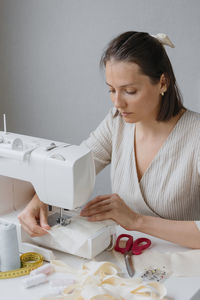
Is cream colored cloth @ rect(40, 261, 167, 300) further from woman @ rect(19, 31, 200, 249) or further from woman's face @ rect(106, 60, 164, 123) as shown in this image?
woman's face @ rect(106, 60, 164, 123)

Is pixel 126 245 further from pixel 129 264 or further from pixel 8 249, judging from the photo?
pixel 8 249

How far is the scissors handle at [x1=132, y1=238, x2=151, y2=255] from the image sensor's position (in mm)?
1477

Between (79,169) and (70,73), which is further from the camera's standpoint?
(70,73)

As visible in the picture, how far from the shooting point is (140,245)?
154cm

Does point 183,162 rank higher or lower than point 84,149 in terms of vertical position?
lower

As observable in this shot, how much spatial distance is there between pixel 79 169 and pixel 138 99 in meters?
0.46

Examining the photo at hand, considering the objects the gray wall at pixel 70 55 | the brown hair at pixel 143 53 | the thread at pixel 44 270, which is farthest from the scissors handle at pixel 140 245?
the gray wall at pixel 70 55

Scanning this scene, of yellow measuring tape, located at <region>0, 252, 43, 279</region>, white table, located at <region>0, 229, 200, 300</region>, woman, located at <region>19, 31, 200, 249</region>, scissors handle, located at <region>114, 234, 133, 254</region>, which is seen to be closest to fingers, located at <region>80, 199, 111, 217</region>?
woman, located at <region>19, 31, 200, 249</region>

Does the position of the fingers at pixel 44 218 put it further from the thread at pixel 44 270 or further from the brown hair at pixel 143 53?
the brown hair at pixel 143 53

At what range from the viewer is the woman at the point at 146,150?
1561 millimetres

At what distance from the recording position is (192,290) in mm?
1271

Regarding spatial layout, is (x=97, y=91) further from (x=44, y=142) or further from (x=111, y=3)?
(x=44, y=142)

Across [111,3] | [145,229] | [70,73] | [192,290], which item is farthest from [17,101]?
[192,290]

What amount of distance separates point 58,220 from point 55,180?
23 cm
